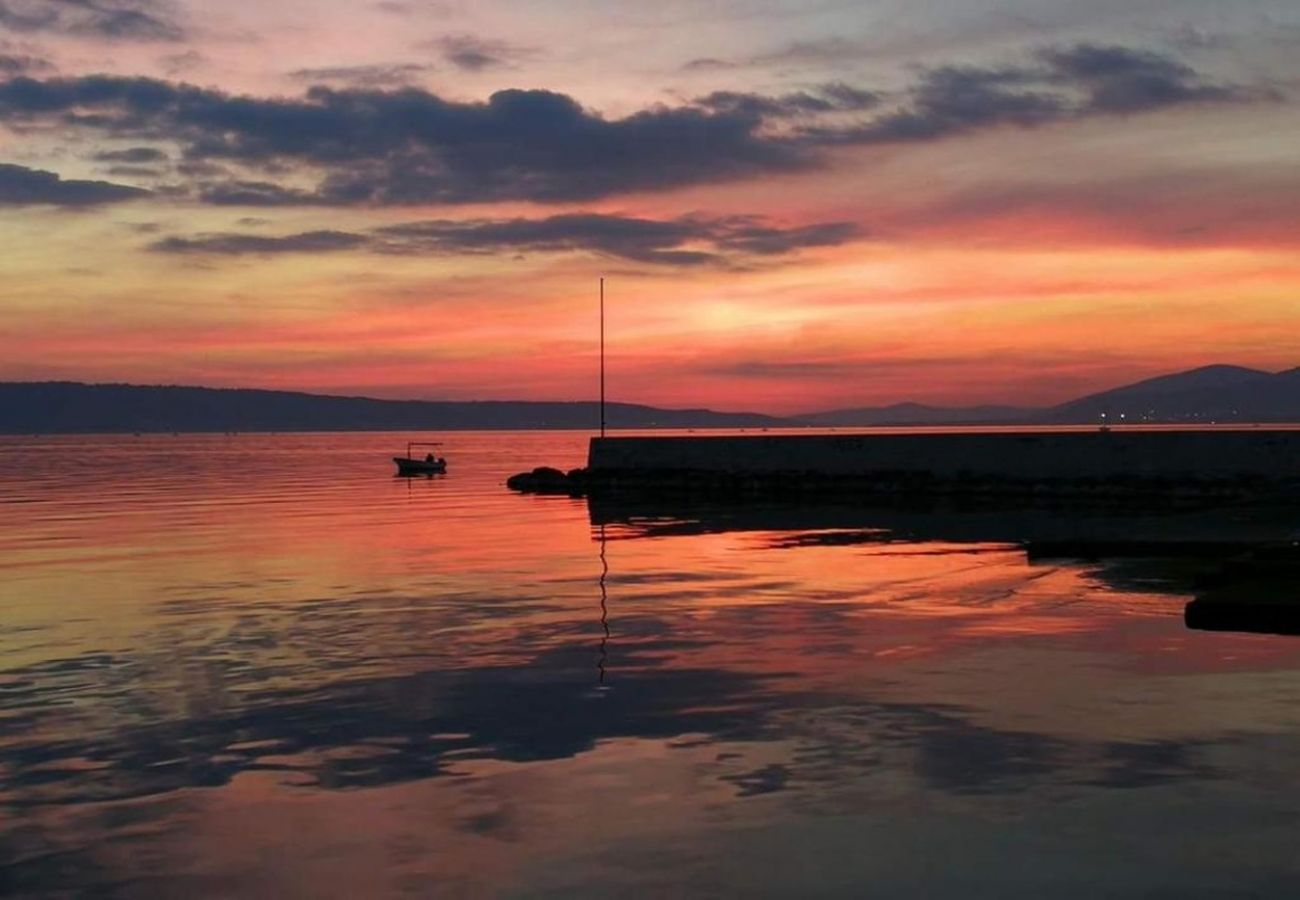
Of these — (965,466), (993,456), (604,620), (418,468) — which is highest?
(993,456)

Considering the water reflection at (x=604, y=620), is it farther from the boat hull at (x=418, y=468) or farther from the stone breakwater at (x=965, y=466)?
the boat hull at (x=418, y=468)

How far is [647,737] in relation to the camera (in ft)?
→ 38.2

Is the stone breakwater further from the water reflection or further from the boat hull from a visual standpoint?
the water reflection

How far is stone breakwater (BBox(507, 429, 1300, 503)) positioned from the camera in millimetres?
47188

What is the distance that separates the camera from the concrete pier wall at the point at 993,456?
156ft

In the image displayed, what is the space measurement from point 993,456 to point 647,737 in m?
43.9

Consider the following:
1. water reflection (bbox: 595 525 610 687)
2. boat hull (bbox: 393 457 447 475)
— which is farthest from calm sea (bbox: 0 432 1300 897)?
boat hull (bbox: 393 457 447 475)

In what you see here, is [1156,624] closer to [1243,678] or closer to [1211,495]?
[1243,678]

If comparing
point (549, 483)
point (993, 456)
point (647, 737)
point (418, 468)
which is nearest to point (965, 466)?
point (993, 456)

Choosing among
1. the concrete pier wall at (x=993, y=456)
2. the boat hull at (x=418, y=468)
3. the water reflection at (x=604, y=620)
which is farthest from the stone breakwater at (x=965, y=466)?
the water reflection at (x=604, y=620)

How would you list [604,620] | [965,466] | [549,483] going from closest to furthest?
1. [604,620]
2. [965,466]
3. [549,483]

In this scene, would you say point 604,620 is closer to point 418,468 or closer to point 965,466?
point 965,466

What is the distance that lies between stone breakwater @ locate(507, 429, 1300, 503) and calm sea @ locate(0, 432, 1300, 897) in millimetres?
25068

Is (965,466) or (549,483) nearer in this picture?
(965,466)
